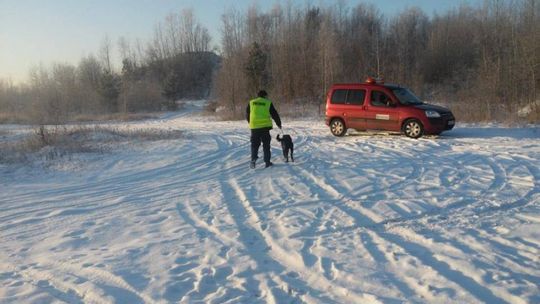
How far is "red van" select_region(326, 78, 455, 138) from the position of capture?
1319 cm

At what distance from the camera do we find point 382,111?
1385cm

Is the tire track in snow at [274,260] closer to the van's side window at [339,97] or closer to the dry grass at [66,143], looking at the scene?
the dry grass at [66,143]

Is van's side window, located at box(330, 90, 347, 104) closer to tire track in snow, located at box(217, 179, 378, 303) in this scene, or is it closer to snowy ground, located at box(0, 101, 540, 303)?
snowy ground, located at box(0, 101, 540, 303)

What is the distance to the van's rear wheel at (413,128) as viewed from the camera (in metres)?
13.2

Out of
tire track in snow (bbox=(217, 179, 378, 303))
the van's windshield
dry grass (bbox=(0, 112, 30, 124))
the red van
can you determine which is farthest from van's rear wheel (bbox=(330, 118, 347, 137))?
dry grass (bbox=(0, 112, 30, 124))

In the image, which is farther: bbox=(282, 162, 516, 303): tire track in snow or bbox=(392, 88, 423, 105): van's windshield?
bbox=(392, 88, 423, 105): van's windshield

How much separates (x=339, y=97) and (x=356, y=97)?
73 cm

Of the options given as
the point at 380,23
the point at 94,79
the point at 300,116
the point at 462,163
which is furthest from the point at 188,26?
the point at 462,163

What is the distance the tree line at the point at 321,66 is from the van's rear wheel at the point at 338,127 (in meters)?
8.87

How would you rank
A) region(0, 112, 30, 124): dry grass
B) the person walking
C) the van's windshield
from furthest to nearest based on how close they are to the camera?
1. region(0, 112, 30, 124): dry grass
2. the van's windshield
3. the person walking

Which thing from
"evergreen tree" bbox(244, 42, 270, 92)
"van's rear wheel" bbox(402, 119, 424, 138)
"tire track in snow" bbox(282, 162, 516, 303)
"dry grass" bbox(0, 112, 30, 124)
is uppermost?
"evergreen tree" bbox(244, 42, 270, 92)

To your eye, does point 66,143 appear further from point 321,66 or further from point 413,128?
point 321,66

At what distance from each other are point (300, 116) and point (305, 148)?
1737 centimetres

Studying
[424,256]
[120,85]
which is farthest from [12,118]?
[424,256]
